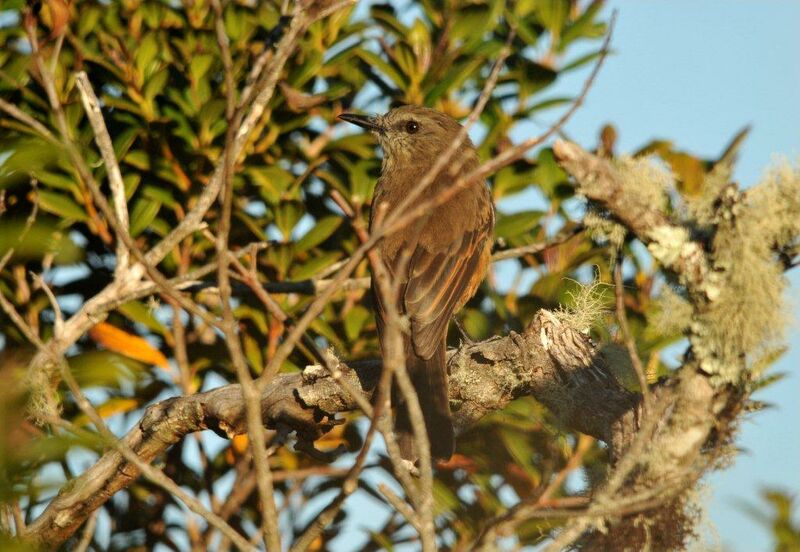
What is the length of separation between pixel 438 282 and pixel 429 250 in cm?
29

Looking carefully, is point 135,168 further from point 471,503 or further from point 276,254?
point 471,503

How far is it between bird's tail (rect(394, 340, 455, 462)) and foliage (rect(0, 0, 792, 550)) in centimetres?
58

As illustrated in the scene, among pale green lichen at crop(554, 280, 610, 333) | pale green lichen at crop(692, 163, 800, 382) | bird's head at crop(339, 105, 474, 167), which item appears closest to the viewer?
pale green lichen at crop(692, 163, 800, 382)

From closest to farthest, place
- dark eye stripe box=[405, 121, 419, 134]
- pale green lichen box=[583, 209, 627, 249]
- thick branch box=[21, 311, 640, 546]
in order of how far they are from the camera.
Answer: pale green lichen box=[583, 209, 627, 249] → thick branch box=[21, 311, 640, 546] → dark eye stripe box=[405, 121, 419, 134]

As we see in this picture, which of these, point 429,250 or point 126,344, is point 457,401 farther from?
point 126,344

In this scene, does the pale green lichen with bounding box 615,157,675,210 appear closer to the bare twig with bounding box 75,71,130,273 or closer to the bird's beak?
the bare twig with bounding box 75,71,130,273

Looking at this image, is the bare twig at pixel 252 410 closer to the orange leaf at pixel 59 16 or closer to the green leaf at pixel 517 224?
the orange leaf at pixel 59 16

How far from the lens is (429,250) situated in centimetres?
573

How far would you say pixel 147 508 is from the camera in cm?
550

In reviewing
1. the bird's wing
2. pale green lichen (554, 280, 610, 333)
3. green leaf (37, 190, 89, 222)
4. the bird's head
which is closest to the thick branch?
pale green lichen (554, 280, 610, 333)

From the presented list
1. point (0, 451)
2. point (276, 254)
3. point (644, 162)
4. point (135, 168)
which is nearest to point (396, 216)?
point (644, 162)

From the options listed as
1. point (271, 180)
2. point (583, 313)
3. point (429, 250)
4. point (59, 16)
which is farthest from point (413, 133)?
point (583, 313)

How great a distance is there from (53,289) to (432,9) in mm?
2538

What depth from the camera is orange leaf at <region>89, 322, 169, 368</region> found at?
5.25m
